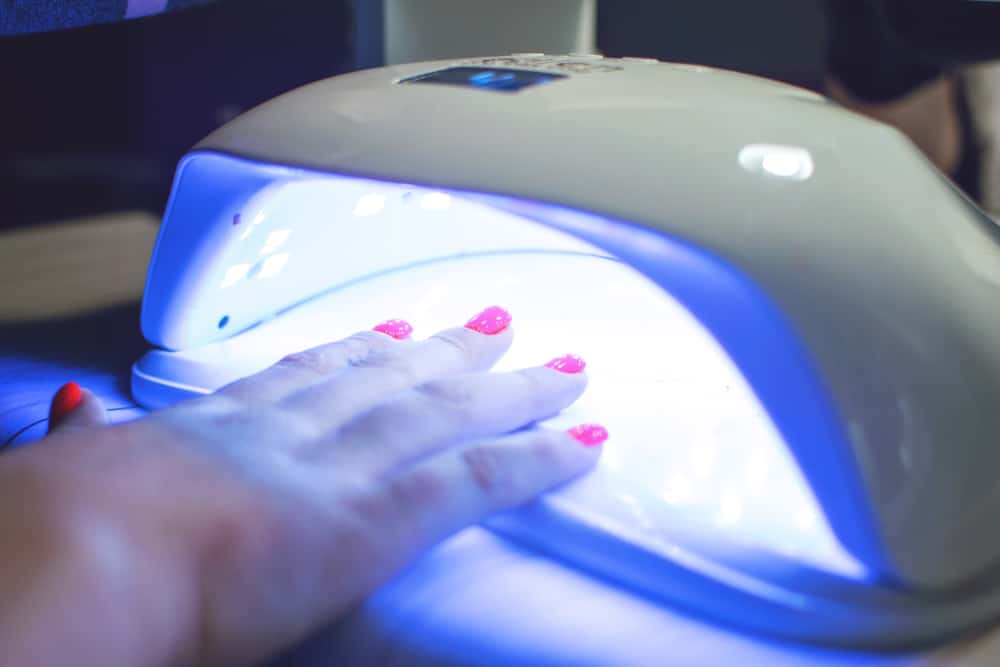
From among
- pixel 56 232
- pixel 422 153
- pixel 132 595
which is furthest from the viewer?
pixel 56 232

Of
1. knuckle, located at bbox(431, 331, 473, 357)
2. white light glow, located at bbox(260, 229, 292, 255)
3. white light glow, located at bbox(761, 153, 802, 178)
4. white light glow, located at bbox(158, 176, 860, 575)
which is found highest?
white light glow, located at bbox(761, 153, 802, 178)

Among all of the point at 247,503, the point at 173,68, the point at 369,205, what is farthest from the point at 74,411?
the point at 173,68

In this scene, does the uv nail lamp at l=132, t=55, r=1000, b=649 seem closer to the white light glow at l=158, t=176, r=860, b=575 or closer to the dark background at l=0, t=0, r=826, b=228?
the white light glow at l=158, t=176, r=860, b=575

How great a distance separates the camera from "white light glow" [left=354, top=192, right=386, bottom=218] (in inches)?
22.1

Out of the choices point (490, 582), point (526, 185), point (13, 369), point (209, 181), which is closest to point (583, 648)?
point (490, 582)

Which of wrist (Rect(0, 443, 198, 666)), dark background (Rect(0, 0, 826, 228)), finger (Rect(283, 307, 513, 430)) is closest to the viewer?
wrist (Rect(0, 443, 198, 666))

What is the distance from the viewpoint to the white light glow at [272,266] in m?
0.53

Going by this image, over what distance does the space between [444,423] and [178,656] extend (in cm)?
13

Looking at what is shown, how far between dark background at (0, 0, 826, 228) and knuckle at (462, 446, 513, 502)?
0.65m

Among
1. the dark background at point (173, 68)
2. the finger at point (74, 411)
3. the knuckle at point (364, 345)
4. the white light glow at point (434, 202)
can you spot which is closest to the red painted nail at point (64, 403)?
the finger at point (74, 411)

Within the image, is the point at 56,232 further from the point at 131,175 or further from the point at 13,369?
the point at 13,369

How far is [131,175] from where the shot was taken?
0.97m

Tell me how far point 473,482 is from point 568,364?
4.5 inches

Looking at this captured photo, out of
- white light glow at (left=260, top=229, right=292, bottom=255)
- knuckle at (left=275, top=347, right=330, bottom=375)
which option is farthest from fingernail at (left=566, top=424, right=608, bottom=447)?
white light glow at (left=260, top=229, right=292, bottom=255)
